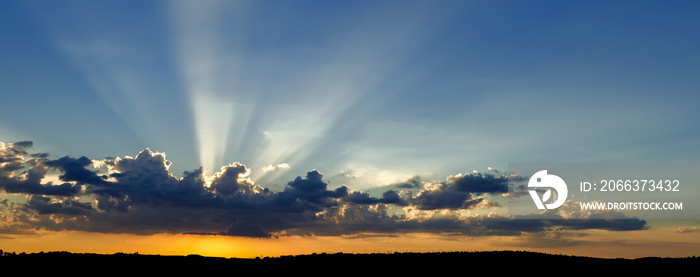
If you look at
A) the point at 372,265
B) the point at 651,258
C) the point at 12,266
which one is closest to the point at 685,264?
the point at 651,258

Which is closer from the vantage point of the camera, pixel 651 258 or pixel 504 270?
pixel 504 270

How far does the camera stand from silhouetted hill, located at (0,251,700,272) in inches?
2405

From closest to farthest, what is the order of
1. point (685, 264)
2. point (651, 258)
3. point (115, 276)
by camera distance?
point (115, 276) → point (685, 264) → point (651, 258)

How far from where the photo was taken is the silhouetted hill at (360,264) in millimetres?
61094

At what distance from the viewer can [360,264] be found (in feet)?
213

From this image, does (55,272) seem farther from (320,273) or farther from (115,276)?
(320,273)

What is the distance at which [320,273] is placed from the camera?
6066cm

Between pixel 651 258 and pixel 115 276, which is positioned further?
pixel 651 258

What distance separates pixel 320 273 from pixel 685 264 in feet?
139

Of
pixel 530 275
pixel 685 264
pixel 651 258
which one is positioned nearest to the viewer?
pixel 530 275

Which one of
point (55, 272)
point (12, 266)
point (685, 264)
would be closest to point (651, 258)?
point (685, 264)

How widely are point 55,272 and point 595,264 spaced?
5948 centimetres

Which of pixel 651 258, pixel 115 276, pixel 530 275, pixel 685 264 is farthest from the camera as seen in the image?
pixel 651 258

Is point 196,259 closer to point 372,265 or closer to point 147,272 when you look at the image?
point 147,272
